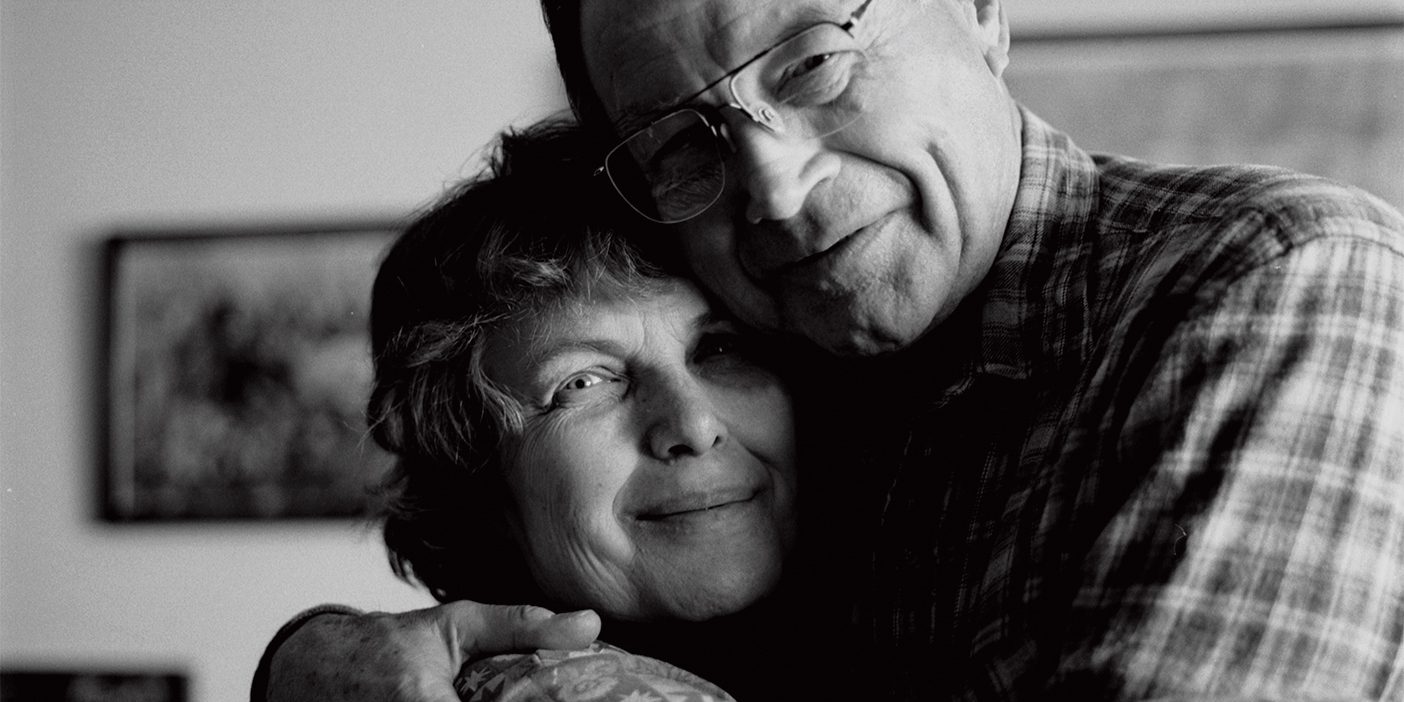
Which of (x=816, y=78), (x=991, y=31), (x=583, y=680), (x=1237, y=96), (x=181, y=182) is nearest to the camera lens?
(x=583, y=680)

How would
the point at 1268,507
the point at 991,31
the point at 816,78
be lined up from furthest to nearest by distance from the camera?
the point at 991,31 < the point at 816,78 < the point at 1268,507

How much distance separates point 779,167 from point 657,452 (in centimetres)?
35

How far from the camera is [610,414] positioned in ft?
4.46

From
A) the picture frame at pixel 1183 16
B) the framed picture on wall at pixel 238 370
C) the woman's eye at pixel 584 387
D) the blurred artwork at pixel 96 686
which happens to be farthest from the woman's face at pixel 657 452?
the blurred artwork at pixel 96 686

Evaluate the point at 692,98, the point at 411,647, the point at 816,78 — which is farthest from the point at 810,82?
the point at 411,647

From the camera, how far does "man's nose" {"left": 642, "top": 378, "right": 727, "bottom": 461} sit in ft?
4.31

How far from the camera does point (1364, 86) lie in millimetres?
2717

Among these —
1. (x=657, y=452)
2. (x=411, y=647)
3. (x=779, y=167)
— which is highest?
(x=779, y=167)

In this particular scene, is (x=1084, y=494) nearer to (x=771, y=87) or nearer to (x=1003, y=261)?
(x=1003, y=261)

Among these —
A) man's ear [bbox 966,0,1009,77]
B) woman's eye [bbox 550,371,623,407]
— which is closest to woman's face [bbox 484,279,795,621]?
woman's eye [bbox 550,371,623,407]

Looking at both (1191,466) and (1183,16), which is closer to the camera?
(1191,466)

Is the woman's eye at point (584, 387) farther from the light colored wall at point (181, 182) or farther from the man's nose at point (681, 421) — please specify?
the light colored wall at point (181, 182)

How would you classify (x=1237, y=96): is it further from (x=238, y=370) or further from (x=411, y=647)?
(x=238, y=370)

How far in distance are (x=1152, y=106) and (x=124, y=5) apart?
253cm
